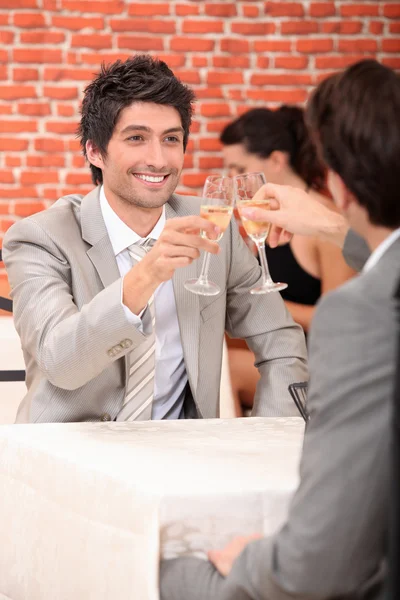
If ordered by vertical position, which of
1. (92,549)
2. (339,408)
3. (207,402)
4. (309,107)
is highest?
(309,107)

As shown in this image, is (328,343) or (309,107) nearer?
(328,343)

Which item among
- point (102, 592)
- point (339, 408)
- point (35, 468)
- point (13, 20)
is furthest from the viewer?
point (13, 20)

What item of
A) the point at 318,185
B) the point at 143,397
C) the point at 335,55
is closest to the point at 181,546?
the point at 143,397

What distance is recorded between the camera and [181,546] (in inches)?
49.5

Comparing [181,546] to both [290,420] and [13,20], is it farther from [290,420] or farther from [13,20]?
[13,20]

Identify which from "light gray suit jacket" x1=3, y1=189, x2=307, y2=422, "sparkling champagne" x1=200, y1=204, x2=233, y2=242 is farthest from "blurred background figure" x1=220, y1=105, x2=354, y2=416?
"sparkling champagne" x1=200, y1=204, x2=233, y2=242

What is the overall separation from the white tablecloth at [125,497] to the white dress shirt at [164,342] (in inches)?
15.0

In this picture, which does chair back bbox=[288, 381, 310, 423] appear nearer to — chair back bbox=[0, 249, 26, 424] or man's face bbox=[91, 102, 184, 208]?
man's face bbox=[91, 102, 184, 208]

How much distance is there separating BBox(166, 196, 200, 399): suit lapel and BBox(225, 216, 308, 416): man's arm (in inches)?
5.8

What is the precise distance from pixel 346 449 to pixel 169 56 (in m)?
3.35

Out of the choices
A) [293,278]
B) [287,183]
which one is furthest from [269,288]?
[287,183]

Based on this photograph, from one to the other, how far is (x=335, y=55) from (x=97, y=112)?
2191 millimetres

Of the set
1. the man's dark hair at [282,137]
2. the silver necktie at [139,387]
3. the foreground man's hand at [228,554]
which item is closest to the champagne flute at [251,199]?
the silver necktie at [139,387]

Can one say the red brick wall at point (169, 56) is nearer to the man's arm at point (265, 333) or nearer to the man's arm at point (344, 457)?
the man's arm at point (265, 333)
